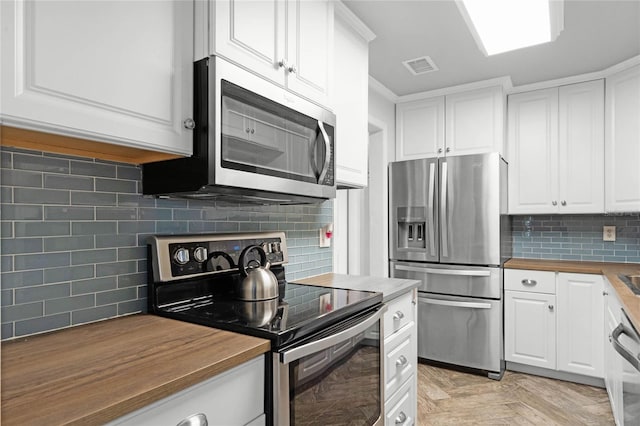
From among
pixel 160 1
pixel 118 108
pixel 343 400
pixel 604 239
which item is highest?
pixel 160 1

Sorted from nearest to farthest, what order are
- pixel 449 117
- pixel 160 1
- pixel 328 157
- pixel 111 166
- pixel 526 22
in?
pixel 160 1
pixel 111 166
pixel 328 157
pixel 526 22
pixel 449 117

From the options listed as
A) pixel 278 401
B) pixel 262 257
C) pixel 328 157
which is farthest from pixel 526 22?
pixel 278 401

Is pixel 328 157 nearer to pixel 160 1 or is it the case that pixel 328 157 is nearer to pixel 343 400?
pixel 160 1

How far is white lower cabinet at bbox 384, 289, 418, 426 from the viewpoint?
1730 millimetres

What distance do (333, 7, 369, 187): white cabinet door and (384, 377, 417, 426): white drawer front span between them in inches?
42.9

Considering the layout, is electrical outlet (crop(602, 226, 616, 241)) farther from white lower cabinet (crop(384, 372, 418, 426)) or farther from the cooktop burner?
the cooktop burner

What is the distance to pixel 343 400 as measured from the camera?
4.31ft

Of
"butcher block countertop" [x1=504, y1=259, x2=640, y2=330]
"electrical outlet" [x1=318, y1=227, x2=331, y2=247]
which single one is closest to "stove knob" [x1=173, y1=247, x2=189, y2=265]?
"electrical outlet" [x1=318, y1=227, x2=331, y2=247]

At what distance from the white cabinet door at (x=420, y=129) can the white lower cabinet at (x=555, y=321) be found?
49.2 inches

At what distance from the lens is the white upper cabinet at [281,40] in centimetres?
124

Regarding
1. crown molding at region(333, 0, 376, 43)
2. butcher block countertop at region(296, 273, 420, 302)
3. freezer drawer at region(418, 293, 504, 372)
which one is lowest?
freezer drawer at region(418, 293, 504, 372)

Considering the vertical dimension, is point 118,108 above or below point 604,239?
above

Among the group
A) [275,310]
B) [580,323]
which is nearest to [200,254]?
[275,310]

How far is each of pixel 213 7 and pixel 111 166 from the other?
0.60 metres
